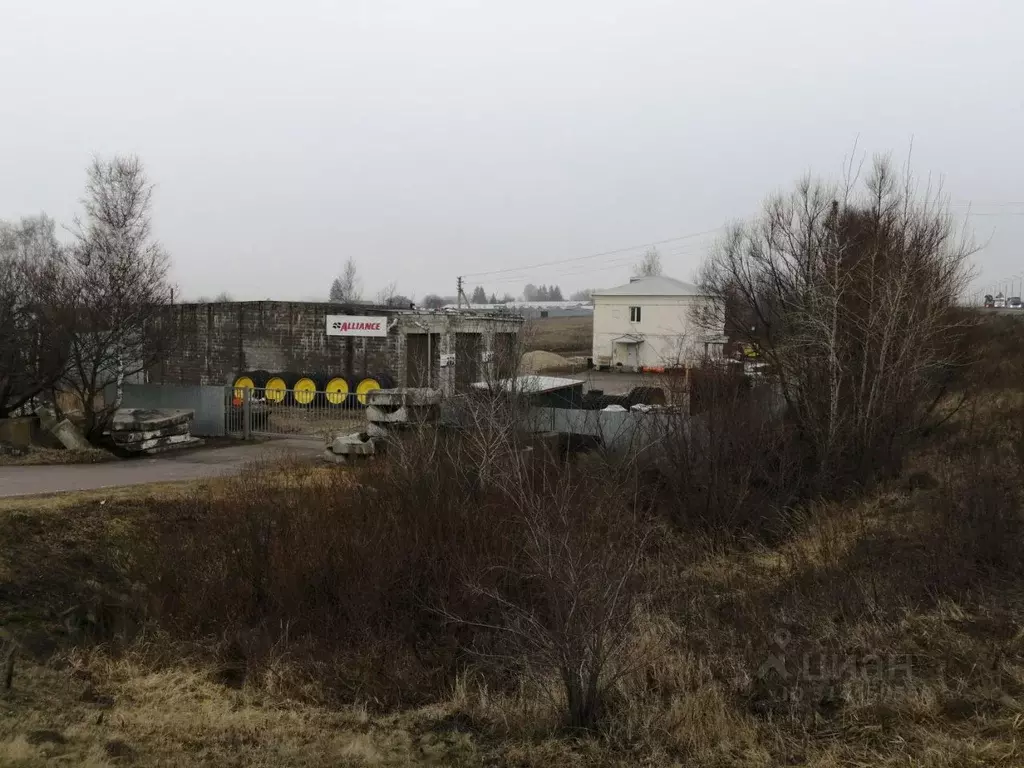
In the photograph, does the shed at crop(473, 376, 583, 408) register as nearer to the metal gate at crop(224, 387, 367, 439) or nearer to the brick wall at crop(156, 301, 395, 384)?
the metal gate at crop(224, 387, 367, 439)

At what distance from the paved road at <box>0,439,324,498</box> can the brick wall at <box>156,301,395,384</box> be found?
25.0 ft

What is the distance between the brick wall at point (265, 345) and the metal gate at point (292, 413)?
2847 mm

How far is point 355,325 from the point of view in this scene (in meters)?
24.9

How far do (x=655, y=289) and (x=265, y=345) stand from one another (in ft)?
96.2

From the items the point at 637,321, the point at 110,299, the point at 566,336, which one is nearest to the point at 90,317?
the point at 110,299

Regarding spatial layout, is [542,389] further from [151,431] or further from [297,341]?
[297,341]

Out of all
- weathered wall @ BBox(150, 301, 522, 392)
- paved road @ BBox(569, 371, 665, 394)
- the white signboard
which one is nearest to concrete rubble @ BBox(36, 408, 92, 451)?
weathered wall @ BBox(150, 301, 522, 392)

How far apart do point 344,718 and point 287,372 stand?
2104 centimetres

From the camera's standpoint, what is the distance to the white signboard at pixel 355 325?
24.5 m

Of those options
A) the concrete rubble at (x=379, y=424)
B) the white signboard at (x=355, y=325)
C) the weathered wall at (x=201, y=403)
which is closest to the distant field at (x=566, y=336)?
the white signboard at (x=355, y=325)

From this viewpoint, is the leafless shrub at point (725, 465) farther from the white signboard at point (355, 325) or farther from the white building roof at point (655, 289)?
the white building roof at point (655, 289)

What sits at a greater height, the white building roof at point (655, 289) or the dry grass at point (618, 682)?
the white building roof at point (655, 289)

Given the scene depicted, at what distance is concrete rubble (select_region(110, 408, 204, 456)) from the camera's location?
1592 cm

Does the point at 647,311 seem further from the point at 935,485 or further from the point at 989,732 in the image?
the point at 989,732
